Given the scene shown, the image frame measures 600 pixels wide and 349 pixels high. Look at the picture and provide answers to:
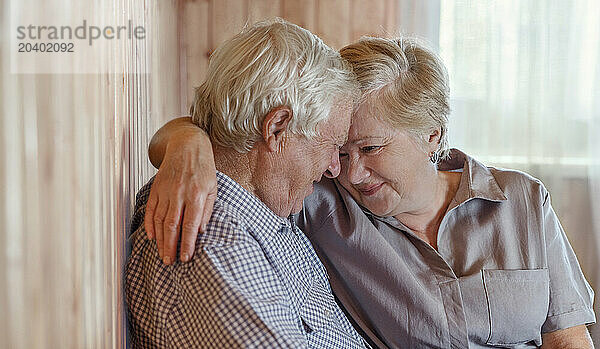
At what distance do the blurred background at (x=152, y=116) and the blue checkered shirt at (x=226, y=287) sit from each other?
0.16 feet

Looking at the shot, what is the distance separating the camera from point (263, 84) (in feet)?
3.76

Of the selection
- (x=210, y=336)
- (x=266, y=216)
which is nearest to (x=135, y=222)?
(x=266, y=216)

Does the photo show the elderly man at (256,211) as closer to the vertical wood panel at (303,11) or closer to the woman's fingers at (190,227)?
the woman's fingers at (190,227)

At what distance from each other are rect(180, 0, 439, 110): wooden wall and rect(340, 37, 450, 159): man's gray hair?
143 centimetres

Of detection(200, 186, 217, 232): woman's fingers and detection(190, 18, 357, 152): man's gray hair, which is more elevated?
detection(190, 18, 357, 152): man's gray hair

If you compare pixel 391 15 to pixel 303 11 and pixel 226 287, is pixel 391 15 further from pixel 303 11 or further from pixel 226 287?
pixel 226 287

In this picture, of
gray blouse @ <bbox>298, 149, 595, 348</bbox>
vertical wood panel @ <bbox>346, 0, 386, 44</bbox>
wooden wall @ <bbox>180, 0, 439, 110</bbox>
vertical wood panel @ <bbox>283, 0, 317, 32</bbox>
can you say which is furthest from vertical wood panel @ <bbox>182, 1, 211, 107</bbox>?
gray blouse @ <bbox>298, 149, 595, 348</bbox>

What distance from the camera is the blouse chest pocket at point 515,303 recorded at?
153 centimetres

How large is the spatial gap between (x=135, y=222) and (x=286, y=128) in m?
0.34

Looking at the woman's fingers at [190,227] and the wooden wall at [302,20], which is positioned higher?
the wooden wall at [302,20]

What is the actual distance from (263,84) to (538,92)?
207cm

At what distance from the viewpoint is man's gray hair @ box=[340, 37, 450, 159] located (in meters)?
1.46

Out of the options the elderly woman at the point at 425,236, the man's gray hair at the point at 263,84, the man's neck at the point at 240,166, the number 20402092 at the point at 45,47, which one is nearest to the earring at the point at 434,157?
the elderly woman at the point at 425,236

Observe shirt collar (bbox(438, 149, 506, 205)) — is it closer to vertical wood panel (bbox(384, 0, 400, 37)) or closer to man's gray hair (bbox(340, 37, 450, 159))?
man's gray hair (bbox(340, 37, 450, 159))
